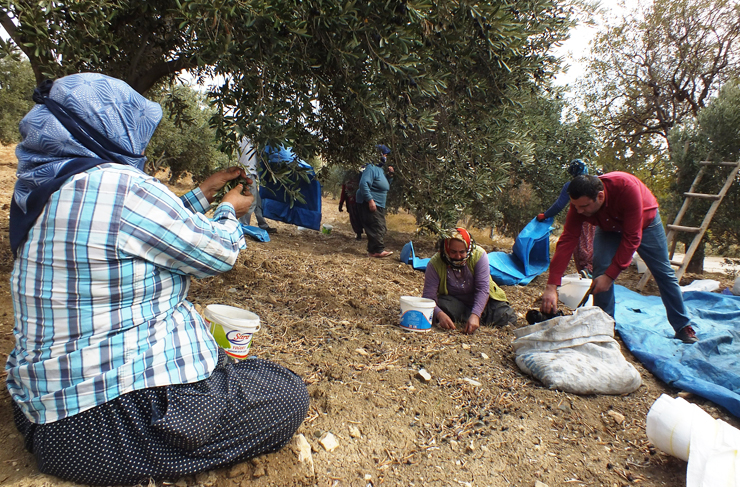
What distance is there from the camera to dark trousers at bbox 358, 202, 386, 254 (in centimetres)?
722

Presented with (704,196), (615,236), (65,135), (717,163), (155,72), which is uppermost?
(717,163)

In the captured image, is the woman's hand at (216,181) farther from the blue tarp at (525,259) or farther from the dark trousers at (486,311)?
the blue tarp at (525,259)

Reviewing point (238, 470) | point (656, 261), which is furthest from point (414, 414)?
point (656, 261)

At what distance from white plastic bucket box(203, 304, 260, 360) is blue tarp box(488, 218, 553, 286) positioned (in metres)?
4.50

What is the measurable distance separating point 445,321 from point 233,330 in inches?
82.8

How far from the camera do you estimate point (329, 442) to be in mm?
2195

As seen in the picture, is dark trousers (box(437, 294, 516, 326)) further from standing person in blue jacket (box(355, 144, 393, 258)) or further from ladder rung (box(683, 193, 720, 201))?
ladder rung (box(683, 193, 720, 201))

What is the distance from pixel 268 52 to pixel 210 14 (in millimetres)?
358

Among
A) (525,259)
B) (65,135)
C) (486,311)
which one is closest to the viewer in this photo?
(65,135)

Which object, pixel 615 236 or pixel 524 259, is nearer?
pixel 615 236

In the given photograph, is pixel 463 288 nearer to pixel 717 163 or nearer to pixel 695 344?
pixel 695 344

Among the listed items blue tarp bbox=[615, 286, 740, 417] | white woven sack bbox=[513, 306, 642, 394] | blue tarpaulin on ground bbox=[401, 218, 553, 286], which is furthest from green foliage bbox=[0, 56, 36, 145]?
blue tarp bbox=[615, 286, 740, 417]

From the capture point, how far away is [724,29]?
33.2ft

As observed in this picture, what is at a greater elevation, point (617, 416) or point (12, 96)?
point (617, 416)
